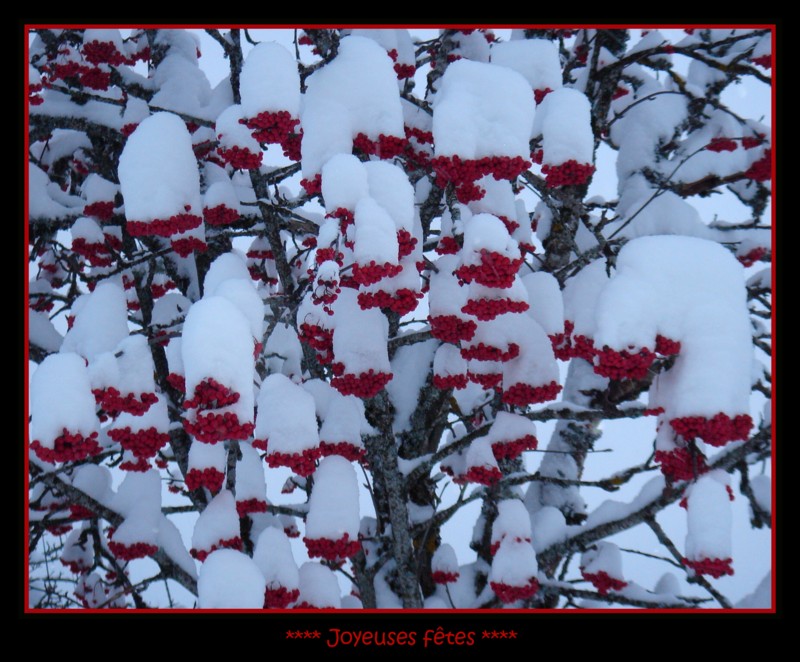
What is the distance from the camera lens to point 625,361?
2.78 metres

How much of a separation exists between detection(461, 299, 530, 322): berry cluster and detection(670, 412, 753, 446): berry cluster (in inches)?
36.8

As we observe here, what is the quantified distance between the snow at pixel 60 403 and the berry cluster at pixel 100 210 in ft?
7.91

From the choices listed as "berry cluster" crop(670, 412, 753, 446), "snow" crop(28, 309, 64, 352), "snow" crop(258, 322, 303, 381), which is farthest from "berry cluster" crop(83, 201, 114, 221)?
"berry cluster" crop(670, 412, 753, 446)

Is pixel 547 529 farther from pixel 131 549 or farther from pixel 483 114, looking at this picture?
pixel 483 114

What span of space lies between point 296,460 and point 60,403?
1.23 metres

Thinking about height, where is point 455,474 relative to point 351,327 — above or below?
below

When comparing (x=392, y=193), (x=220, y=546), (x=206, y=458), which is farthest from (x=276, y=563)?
(x=392, y=193)

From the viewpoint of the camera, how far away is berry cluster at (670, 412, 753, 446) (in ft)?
8.99

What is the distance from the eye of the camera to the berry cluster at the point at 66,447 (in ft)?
10.2

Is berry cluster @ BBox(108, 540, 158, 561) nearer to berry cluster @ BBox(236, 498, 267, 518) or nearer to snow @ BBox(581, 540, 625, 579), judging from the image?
berry cluster @ BBox(236, 498, 267, 518)

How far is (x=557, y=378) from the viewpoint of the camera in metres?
3.88

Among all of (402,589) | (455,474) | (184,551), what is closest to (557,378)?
(402,589)
